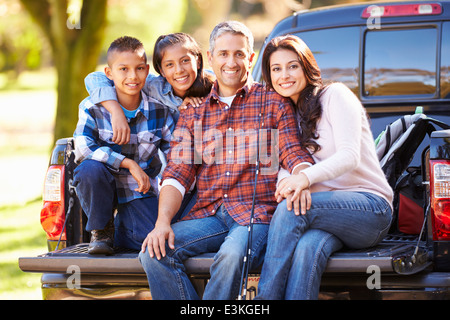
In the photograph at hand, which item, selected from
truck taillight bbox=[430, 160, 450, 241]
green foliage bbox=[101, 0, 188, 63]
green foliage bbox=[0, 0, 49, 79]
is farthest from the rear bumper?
green foliage bbox=[101, 0, 188, 63]

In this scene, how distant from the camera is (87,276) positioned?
3510 mm

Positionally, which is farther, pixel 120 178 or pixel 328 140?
pixel 120 178

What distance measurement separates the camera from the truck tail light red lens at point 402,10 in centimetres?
483

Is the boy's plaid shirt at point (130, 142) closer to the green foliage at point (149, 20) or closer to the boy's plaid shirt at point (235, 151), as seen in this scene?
the boy's plaid shirt at point (235, 151)

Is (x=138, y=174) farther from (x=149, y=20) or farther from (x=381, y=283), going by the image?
(x=149, y=20)

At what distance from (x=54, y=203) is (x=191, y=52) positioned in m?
1.19

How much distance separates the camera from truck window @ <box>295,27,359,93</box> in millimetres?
5008

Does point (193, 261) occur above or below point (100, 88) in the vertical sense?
below

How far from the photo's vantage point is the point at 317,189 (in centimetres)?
353

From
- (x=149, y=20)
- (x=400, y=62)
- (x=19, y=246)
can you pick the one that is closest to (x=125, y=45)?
(x=400, y=62)
